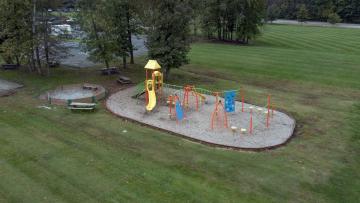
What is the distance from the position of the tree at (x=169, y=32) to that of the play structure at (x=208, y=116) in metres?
2.64

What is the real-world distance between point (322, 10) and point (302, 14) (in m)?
6.29

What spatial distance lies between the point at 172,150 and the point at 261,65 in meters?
18.0

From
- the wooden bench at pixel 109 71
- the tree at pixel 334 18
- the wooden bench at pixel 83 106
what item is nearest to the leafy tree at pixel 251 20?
the wooden bench at pixel 109 71

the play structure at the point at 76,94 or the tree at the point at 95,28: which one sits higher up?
the tree at the point at 95,28

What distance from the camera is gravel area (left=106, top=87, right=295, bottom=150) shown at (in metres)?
15.5

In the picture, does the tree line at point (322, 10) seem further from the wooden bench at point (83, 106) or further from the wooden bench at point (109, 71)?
the wooden bench at point (83, 106)

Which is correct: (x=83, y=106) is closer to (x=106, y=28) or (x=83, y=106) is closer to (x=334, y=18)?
(x=106, y=28)

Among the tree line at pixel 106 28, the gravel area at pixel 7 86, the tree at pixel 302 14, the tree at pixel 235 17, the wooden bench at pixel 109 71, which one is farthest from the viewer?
the tree at pixel 302 14

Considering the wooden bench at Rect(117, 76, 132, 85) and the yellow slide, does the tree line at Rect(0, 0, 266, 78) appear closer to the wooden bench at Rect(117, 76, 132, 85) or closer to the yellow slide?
the wooden bench at Rect(117, 76, 132, 85)

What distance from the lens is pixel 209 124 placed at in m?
17.3

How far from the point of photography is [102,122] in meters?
17.6

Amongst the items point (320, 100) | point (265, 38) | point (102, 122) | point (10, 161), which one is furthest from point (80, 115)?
point (265, 38)

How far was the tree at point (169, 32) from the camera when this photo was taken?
23453 millimetres

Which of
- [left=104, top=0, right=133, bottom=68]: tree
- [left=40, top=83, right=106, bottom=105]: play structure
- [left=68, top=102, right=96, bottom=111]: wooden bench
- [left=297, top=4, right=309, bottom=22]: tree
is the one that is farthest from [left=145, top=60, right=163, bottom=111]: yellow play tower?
[left=297, top=4, right=309, bottom=22]: tree
